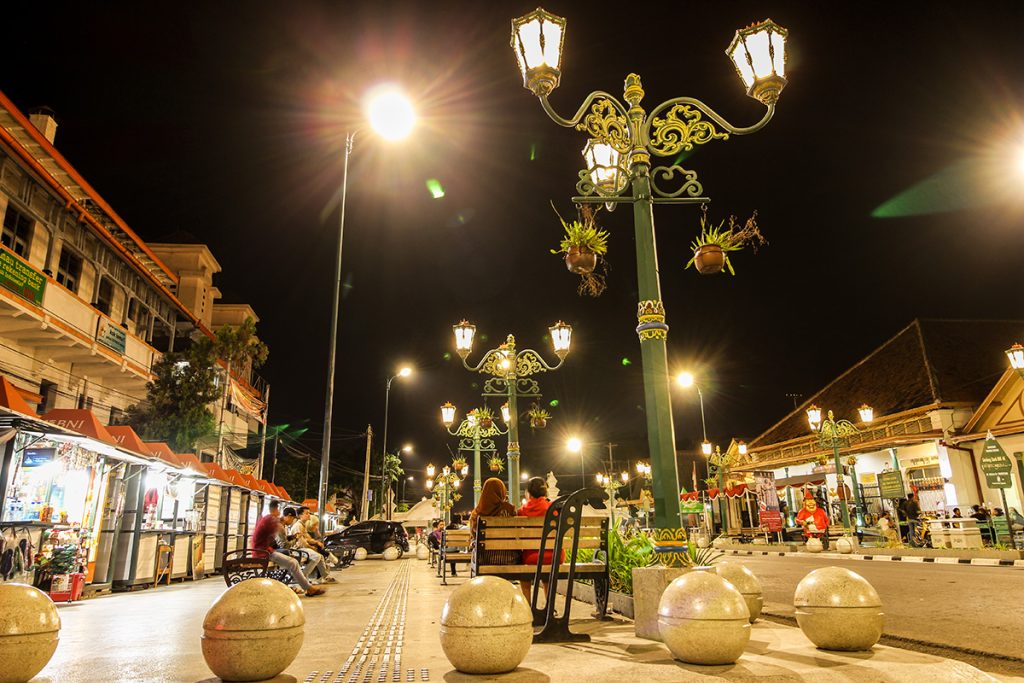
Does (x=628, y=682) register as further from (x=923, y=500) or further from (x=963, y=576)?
(x=923, y=500)

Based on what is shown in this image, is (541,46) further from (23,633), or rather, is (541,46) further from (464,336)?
(464,336)

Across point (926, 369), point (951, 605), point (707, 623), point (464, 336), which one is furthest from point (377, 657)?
point (926, 369)

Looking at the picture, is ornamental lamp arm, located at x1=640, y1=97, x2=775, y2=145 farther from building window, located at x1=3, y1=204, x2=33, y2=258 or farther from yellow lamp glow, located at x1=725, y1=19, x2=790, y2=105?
building window, located at x1=3, y1=204, x2=33, y2=258

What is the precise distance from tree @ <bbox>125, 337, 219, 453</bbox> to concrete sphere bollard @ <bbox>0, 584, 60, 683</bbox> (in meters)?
18.2

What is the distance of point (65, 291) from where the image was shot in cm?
1698

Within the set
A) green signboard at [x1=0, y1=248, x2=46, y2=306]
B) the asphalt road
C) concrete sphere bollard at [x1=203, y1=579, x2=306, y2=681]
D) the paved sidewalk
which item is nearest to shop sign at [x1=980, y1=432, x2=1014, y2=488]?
the asphalt road

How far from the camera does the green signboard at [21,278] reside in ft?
46.2

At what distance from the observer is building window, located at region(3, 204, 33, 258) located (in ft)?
54.2

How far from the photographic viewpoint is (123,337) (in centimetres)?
2059

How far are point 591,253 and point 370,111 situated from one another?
1178 centimetres

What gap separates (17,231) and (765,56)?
19.2m

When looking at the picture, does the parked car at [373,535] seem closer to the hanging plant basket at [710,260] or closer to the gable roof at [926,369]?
the gable roof at [926,369]

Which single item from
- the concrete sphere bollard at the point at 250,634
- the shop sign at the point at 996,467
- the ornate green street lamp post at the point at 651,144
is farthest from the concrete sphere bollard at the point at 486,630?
the shop sign at the point at 996,467

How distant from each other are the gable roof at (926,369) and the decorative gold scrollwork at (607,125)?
26.0m
